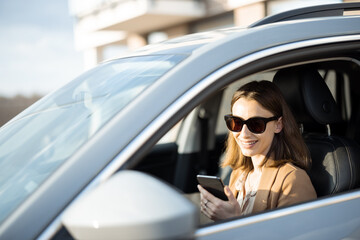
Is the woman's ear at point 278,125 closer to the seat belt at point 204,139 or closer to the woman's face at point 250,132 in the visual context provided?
the woman's face at point 250,132

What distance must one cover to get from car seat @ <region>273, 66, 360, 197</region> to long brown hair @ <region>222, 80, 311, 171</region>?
115 millimetres

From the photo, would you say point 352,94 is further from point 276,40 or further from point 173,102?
point 173,102

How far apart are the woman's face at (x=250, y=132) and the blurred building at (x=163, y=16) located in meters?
8.29

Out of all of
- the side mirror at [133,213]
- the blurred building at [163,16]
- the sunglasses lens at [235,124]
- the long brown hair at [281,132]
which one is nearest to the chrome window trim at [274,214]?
the side mirror at [133,213]

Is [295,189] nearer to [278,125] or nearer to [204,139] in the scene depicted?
[278,125]

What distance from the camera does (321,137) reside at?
209 centimetres

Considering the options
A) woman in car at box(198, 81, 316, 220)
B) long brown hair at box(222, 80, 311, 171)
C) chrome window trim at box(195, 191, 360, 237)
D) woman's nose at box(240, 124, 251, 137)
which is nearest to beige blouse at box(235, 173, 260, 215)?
woman in car at box(198, 81, 316, 220)

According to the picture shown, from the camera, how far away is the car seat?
1797 mm

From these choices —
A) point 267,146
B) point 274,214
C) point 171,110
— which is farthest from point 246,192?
point 171,110

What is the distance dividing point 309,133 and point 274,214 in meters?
1.03

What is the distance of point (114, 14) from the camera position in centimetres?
1605

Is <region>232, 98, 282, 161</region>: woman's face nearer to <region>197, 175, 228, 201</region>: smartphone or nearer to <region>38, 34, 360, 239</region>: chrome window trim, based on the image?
<region>197, 175, 228, 201</region>: smartphone

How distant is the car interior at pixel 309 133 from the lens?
1.87 m

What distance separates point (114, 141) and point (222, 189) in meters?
0.55
